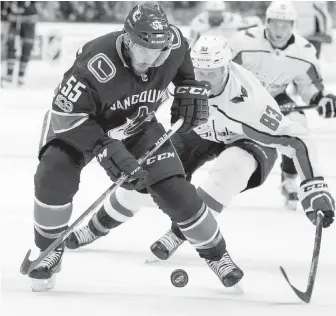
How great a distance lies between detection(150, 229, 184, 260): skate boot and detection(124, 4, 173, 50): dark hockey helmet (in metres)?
0.93

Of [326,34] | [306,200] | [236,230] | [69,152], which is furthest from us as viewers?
[326,34]

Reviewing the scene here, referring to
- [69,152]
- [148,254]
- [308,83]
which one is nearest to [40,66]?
[308,83]

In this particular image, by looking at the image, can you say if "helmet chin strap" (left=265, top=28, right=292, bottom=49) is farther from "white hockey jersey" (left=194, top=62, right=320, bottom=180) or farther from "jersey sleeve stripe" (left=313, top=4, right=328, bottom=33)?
"jersey sleeve stripe" (left=313, top=4, right=328, bottom=33)

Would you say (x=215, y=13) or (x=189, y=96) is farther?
(x=215, y=13)

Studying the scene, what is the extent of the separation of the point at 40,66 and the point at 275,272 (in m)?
6.28

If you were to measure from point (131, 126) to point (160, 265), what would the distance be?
0.69 meters

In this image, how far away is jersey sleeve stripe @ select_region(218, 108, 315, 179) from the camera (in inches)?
124

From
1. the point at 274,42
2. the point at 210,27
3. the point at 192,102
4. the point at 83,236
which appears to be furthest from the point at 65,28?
the point at 192,102

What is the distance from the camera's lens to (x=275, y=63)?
4.68m

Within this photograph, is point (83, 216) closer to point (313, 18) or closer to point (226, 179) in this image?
point (226, 179)

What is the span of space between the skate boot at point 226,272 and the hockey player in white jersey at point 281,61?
5.21ft

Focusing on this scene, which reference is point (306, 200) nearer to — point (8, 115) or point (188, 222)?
point (188, 222)

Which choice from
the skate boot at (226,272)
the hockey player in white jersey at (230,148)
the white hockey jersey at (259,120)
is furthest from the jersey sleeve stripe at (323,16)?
the skate boot at (226,272)

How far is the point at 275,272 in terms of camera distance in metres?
3.41
